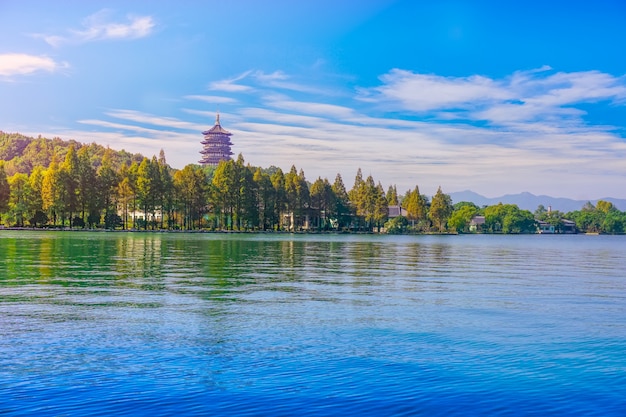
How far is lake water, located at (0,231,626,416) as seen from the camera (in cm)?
1034

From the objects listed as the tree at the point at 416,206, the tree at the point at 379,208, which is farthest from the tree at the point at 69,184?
the tree at the point at 416,206

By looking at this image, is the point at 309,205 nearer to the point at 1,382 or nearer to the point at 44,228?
the point at 44,228

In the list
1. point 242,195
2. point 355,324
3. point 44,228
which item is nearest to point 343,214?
point 242,195

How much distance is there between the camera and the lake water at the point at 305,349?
10.3 metres

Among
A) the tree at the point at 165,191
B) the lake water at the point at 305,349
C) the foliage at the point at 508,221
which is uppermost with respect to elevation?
the tree at the point at 165,191

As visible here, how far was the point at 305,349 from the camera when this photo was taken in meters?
13.8

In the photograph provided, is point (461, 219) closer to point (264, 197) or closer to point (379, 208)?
point (379, 208)

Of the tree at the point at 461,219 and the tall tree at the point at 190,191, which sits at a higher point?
the tall tree at the point at 190,191

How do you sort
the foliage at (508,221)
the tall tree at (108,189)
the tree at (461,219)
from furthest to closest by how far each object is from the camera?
the foliage at (508,221) < the tree at (461,219) < the tall tree at (108,189)

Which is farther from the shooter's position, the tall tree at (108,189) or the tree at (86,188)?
the tall tree at (108,189)

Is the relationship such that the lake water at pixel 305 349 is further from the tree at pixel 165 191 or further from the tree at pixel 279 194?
the tree at pixel 279 194

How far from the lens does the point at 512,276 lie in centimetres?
3297

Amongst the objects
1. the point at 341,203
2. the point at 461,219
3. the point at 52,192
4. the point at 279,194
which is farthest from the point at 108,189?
the point at 461,219

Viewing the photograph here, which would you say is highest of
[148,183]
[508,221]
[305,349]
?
[148,183]
